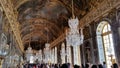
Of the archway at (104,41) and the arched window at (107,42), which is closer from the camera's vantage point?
the arched window at (107,42)

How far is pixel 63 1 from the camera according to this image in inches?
671

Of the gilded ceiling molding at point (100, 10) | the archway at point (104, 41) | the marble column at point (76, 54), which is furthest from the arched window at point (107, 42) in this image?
the marble column at point (76, 54)

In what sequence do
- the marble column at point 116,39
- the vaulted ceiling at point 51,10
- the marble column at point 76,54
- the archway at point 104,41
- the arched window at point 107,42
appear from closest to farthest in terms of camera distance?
the marble column at point 116,39 < the arched window at point 107,42 < the archway at point 104,41 < the vaulted ceiling at point 51,10 < the marble column at point 76,54

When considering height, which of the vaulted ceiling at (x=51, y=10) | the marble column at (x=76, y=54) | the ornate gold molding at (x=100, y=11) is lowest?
the marble column at (x=76, y=54)

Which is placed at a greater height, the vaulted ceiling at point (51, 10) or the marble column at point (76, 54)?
the vaulted ceiling at point (51, 10)

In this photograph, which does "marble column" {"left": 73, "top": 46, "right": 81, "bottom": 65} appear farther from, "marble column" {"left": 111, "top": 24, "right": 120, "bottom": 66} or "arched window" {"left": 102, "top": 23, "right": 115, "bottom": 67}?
"marble column" {"left": 111, "top": 24, "right": 120, "bottom": 66}

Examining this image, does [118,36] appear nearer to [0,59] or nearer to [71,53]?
[0,59]

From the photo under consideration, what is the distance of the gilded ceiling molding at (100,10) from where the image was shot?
11008 millimetres

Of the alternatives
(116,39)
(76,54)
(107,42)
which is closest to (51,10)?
(76,54)

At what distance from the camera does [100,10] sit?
12.6 meters

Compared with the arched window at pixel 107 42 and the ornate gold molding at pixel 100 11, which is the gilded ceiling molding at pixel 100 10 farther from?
the arched window at pixel 107 42

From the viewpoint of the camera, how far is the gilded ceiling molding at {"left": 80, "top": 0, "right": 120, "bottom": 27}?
36.1 ft

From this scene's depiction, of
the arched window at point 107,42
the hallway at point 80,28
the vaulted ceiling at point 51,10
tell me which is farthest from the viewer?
the vaulted ceiling at point 51,10

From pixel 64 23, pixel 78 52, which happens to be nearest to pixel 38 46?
pixel 64 23
